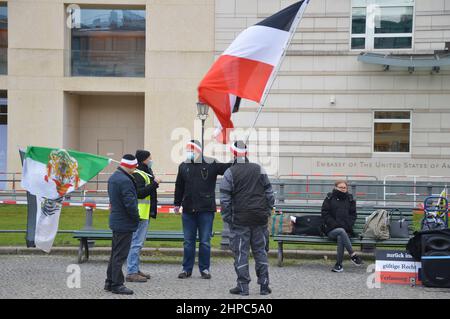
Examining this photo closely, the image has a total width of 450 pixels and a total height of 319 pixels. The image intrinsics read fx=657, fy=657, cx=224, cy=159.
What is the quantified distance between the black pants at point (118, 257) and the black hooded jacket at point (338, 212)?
3.70 meters

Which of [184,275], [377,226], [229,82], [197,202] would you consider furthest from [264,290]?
[229,82]

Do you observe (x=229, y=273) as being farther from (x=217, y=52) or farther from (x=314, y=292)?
(x=217, y=52)

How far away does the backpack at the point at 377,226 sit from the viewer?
11.2m

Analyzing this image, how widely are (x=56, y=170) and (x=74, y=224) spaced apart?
646 centimetres

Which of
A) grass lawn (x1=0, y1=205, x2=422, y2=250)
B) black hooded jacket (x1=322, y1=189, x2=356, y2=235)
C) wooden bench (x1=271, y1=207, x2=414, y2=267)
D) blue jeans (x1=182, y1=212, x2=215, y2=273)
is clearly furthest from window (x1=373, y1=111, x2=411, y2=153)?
blue jeans (x1=182, y1=212, x2=215, y2=273)

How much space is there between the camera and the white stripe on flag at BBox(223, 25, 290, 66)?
34.4 feet

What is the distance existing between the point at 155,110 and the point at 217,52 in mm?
3591

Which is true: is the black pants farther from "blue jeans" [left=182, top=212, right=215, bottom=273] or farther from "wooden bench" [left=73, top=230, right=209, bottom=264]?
"wooden bench" [left=73, top=230, right=209, bottom=264]

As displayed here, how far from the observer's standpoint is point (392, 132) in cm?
2700

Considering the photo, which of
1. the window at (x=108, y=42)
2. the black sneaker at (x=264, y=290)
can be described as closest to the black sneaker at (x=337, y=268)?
the black sneaker at (x=264, y=290)

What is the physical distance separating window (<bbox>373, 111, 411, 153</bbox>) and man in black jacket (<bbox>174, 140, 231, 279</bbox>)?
58.5 ft

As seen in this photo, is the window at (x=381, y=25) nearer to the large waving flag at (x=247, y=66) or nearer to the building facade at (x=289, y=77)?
the building facade at (x=289, y=77)

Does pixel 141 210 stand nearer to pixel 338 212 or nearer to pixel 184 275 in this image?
pixel 184 275

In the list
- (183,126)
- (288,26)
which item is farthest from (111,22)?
(288,26)
